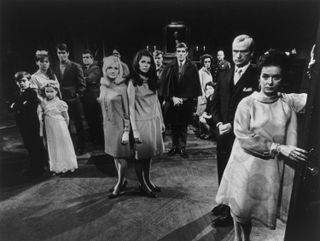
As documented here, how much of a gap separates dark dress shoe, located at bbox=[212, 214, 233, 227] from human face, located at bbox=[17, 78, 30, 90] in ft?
9.34

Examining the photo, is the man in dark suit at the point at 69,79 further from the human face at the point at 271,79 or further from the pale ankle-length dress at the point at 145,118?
the human face at the point at 271,79

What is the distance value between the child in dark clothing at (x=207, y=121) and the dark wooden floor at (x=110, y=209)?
3.46 feet

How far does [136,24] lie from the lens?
11.5 feet

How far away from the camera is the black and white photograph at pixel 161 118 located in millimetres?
2135

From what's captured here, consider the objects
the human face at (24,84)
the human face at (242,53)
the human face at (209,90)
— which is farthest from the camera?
the human face at (209,90)

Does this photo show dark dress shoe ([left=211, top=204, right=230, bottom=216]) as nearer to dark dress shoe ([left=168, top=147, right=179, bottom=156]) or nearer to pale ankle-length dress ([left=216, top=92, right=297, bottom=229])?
pale ankle-length dress ([left=216, top=92, right=297, bottom=229])

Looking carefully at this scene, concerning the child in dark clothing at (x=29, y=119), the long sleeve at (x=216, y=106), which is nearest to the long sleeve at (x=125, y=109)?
the long sleeve at (x=216, y=106)

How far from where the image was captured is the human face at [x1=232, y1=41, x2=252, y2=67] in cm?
229

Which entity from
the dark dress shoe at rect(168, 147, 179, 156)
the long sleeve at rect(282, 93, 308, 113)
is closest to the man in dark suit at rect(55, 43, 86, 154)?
the dark dress shoe at rect(168, 147, 179, 156)

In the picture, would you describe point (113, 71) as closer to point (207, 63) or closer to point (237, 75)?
point (237, 75)

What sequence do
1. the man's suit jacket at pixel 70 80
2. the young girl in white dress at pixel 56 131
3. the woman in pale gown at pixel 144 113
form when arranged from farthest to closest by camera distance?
the man's suit jacket at pixel 70 80, the young girl in white dress at pixel 56 131, the woman in pale gown at pixel 144 113

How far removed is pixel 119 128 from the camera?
10.4 ft

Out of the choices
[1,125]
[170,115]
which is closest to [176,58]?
[170,115]

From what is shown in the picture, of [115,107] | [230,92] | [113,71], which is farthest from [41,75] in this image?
[230,92]
